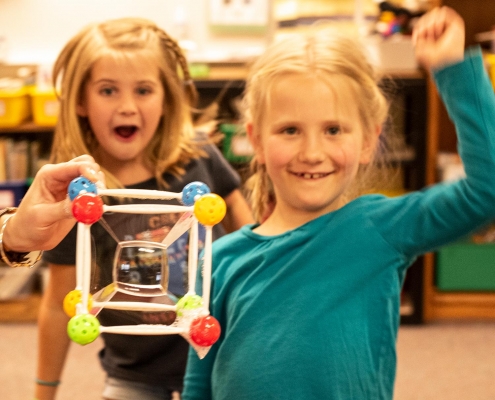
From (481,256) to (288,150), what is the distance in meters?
2.05

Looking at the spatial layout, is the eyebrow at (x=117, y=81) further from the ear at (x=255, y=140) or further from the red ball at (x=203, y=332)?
the red ball at (x=203, y=332)

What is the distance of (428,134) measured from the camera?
264 centimetres

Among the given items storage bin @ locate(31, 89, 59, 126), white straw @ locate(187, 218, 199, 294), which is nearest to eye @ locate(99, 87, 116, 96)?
white straw @ locate(187, 218, 199, 294)

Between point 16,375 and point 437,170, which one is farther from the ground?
point 437,170

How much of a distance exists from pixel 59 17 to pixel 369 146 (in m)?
2.45

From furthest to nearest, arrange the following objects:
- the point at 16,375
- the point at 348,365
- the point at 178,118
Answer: the point at 16,375
the point at 178,118
the point at 348,365

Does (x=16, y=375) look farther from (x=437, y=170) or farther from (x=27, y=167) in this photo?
(x=437, y=170)

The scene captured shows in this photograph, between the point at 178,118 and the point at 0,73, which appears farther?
the point at 0,73

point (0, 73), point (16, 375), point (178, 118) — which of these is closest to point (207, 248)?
→ point (178, 118)

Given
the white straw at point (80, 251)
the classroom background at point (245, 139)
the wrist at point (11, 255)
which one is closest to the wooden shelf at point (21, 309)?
the classroom background at point (245, 139)

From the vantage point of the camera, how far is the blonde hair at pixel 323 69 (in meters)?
0.92

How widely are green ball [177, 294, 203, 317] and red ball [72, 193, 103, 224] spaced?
0.44 feet

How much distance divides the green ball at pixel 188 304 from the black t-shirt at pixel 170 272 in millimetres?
47

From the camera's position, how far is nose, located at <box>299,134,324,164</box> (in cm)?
88
